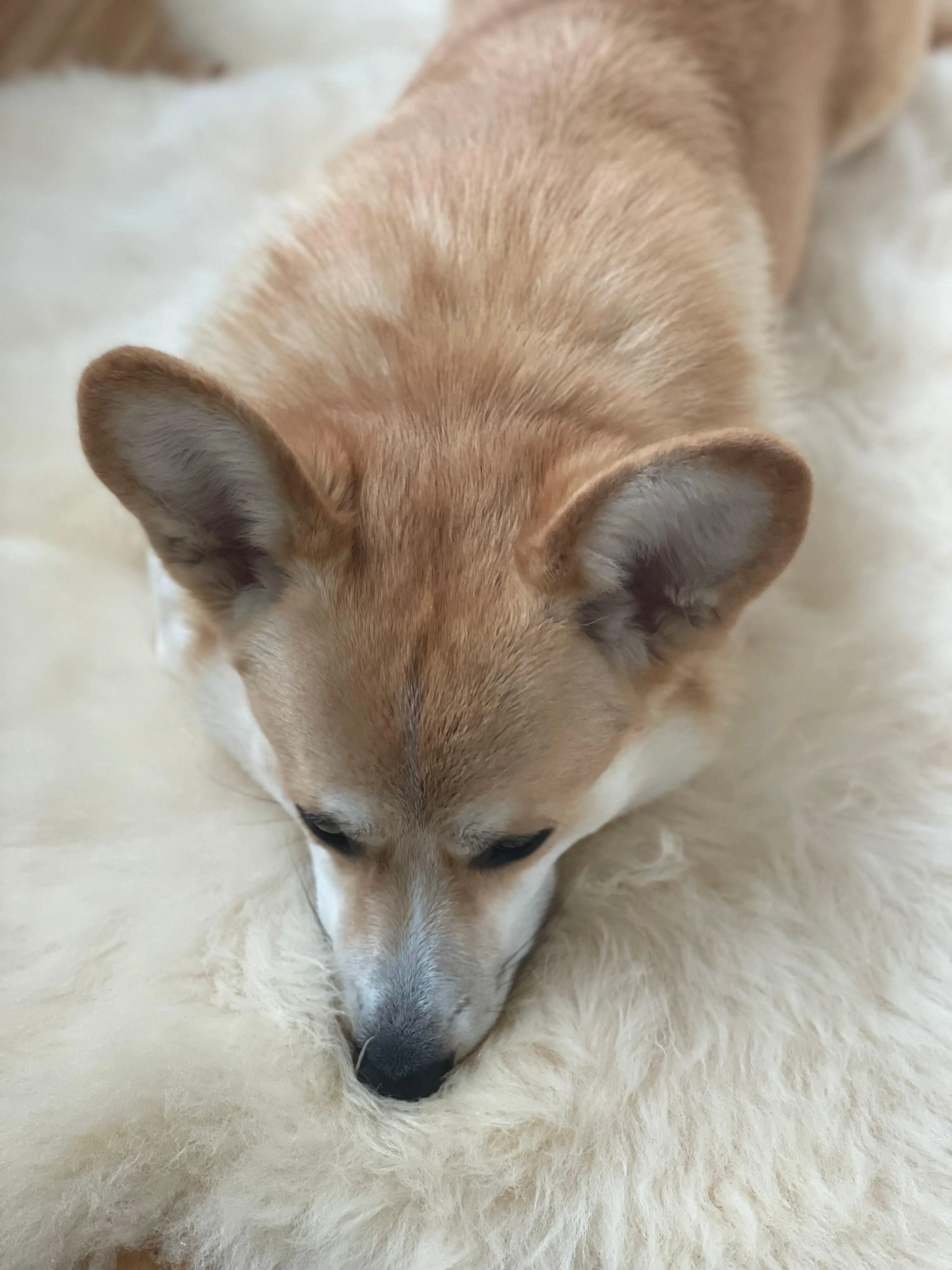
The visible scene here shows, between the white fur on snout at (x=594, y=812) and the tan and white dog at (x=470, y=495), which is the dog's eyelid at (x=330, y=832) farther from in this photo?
the white fur on snout at (x=594, y=812)

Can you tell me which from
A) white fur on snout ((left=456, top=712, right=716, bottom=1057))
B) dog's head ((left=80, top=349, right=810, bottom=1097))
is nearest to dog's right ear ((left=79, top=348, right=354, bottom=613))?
dog's head ((left=80, top=349, right=810, bottom=1097))

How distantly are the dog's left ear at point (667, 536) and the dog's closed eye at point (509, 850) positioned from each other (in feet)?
0.79

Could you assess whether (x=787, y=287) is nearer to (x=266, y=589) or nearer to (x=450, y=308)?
(x=450, y=308)

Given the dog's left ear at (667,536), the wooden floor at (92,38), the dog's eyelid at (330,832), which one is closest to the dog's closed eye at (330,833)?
the dog's eyelid at (330,832)

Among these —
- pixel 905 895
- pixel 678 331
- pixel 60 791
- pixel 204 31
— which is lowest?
pixel 905 895

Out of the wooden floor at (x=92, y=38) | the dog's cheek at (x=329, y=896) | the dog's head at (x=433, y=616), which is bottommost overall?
the dog's cheek at (x=329, y=896)

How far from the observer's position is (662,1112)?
3.93 ft

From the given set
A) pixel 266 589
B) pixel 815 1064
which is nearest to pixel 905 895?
pixel 815 1064

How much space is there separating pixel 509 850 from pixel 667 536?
435mm

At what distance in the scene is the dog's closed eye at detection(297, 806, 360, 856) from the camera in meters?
1.21

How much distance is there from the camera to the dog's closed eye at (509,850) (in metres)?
1.20

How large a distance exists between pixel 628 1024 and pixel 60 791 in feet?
2.72

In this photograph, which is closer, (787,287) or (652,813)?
(652,813)

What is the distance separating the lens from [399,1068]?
1.19m
